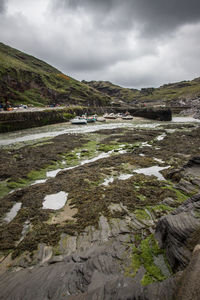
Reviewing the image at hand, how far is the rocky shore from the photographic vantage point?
5059 millimetres

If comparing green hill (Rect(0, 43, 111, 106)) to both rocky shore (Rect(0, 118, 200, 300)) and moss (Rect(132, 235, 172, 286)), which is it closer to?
rocky shore (Rect(0, 118, 200, 300))

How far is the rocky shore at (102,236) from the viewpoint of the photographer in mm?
5059

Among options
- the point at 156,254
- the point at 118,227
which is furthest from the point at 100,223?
the point at 156,254

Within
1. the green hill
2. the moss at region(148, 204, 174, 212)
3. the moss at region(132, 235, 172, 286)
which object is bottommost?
the moss at region(148, 204, 174, 212)

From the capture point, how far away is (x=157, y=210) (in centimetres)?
955

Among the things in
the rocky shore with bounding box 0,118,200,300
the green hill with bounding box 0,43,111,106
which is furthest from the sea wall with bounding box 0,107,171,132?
the rocky shore with bounding box 0,118,200,300

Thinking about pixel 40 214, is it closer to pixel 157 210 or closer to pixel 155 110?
pixel 157 210

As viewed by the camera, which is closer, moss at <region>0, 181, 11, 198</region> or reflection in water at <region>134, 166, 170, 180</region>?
moss at <region>0, 181, 11, 198</region>

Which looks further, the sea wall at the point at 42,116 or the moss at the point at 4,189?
the sea wall at the point at 42,116

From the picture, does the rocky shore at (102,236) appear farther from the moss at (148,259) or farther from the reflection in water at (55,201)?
the reflection in water at (55,201)

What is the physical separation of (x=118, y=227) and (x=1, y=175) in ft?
39.9

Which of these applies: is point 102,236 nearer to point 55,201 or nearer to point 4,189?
point 55,201

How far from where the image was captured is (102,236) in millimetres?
7766

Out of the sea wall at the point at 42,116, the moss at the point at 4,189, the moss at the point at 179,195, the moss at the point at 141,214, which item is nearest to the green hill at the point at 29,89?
the sea wall at the point at 42,116
